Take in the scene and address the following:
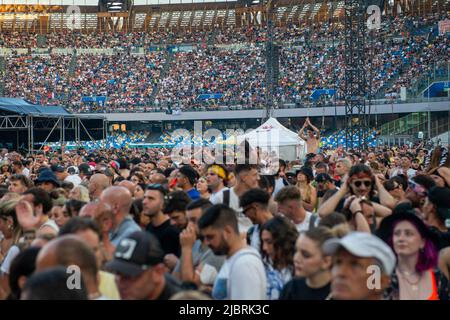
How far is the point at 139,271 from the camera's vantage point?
378cm

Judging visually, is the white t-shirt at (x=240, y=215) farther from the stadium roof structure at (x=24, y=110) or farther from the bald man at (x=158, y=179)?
the stadium roof structure at (x=24, y=110)

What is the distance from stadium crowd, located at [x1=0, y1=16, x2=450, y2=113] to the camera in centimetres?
5138

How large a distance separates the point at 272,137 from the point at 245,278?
2080 centimetres

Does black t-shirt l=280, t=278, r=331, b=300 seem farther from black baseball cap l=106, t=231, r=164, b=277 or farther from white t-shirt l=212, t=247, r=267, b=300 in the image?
black baseball cap l=106, t=231, r=164, b=277

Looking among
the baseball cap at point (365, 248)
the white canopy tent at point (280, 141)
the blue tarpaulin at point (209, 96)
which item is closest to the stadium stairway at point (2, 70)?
the blue tarpaulin at point (209, 96)

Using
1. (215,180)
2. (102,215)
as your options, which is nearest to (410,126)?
(215,180)

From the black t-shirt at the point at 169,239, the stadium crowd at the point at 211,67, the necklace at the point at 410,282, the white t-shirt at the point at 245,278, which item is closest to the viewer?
the white t-shirt at the point at 245,278

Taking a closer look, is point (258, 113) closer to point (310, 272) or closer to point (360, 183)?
point (360, 183)

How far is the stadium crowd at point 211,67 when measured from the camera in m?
51.4

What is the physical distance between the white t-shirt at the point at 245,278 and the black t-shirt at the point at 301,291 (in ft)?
0.48

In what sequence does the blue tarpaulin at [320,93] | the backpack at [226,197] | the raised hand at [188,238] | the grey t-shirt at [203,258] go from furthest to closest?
the blue tarpaulin at [320,93] → the backpack at [226,197] → the raised hand at [188,238] → the grey t-shirt at [203,258]

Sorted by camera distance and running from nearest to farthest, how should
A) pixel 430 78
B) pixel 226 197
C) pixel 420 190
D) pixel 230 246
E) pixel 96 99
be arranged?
pixel 230 246 < pixel 420 190 < pixel 226 197 < pixel 430 78 < pixel 96 99

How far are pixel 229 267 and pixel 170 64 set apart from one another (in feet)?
185

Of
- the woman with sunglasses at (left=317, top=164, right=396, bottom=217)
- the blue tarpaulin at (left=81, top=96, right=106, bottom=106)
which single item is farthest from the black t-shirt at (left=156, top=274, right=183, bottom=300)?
the blue tarpaulin at (left=81, top=96, right=106, bottom=106)
